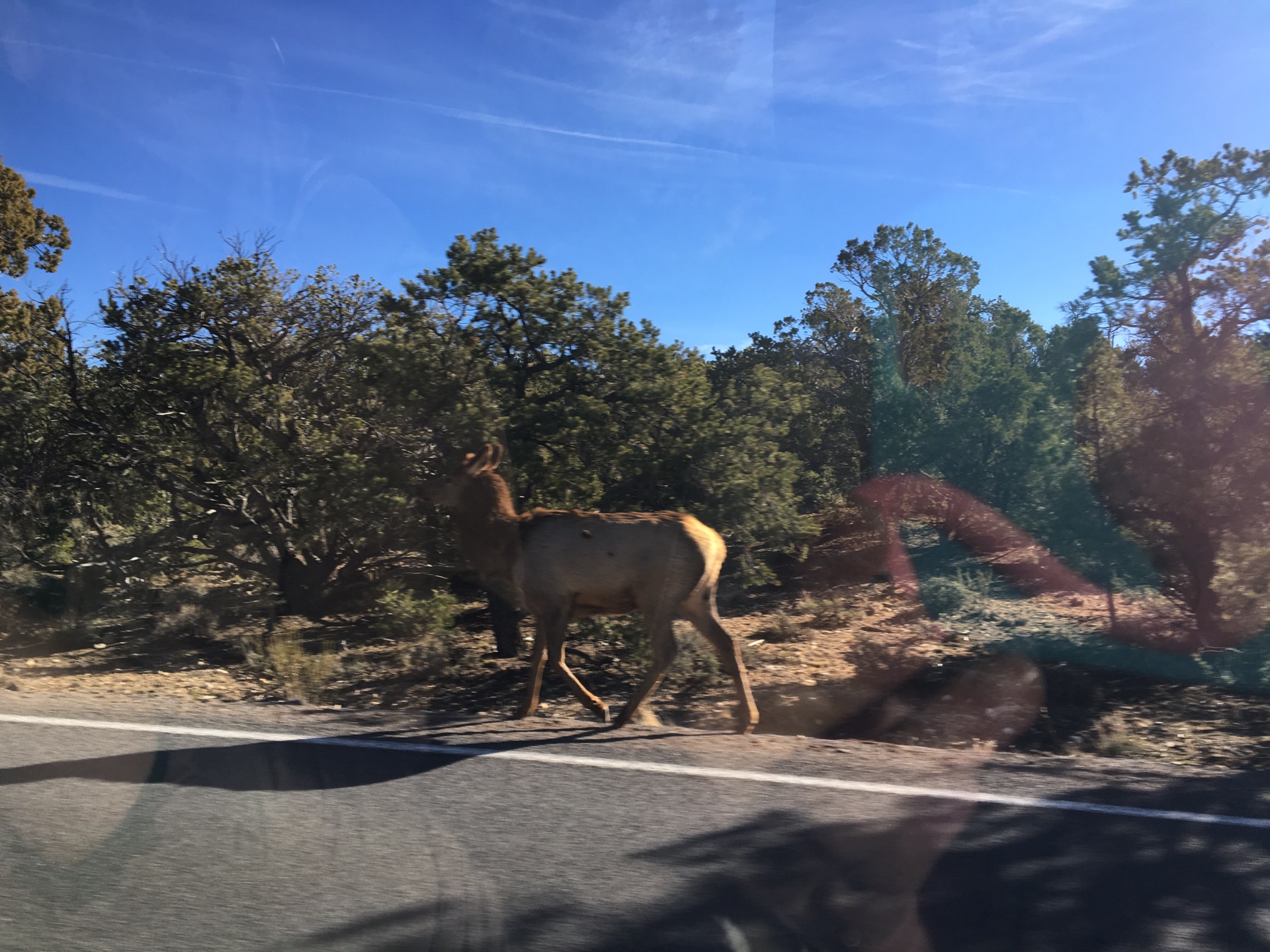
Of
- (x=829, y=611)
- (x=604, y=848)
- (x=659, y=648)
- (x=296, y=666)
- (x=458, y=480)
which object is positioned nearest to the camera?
(x=604, y=848)

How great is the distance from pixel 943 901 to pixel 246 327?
1203 centimetres

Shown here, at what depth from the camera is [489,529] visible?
8.30 m

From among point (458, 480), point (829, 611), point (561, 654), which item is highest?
point (458, 480)

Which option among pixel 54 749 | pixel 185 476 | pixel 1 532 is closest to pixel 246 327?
pixel 185 476

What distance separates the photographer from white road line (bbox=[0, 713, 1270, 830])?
5.19m

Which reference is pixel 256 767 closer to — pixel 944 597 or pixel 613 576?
pixel 613 576

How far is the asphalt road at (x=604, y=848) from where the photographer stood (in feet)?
12.7

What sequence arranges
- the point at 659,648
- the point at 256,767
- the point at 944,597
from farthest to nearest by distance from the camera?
the point at 944,597, the point at 659,648, the point at 256,767

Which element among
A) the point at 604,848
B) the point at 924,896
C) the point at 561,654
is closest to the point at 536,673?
the point at 561,654

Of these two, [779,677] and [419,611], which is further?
[779,677]

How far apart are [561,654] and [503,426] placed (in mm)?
3347

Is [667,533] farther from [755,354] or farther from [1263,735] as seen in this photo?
[755,354]

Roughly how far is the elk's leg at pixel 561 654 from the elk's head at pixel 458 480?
4.87 ft

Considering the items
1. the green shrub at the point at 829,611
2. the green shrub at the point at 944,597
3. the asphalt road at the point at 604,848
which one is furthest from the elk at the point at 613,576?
the green shrub at the point at 944,597
